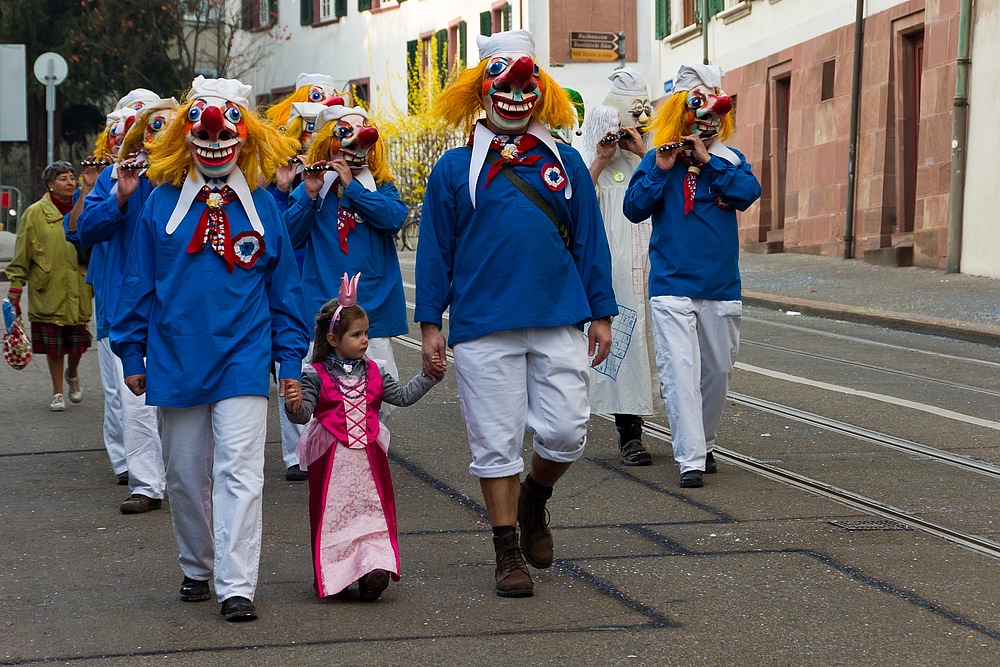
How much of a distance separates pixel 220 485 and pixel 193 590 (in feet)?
1.45

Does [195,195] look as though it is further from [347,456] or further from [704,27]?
[704,27]

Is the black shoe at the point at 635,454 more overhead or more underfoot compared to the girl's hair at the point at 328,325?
more underfoot

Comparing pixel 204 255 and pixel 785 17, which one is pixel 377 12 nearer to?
pixel 785 17

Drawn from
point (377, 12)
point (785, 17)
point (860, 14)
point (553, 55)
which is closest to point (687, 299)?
point (860, 14)

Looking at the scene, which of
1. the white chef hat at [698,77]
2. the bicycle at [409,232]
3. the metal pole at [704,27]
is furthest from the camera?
the bicycle at [409,232]

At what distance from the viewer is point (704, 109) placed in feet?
22.4

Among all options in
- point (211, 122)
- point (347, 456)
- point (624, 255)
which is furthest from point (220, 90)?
point (624, 255)

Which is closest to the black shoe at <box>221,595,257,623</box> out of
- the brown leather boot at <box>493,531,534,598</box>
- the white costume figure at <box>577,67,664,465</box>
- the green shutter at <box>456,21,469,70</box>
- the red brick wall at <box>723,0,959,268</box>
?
the brown leather boot at <box>493,531,534,598</box>

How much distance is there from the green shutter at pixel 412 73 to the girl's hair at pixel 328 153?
119 feet

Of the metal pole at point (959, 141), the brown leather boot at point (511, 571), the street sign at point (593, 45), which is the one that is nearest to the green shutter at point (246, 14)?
the street sign at point (593, 45)

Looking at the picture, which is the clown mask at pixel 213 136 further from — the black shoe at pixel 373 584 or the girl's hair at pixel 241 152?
the black shoe at pixel 373 584

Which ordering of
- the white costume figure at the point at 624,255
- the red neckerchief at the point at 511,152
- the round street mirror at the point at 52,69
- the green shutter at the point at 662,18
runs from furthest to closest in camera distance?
the green shutter at the point at 662,18 → the round street mirror at the point at 52,69 → the white costume figure at the point at 624,255 → the red neckerchief at the point at 511,152

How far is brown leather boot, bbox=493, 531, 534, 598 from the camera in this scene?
15.8ft

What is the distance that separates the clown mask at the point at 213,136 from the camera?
4.84m
